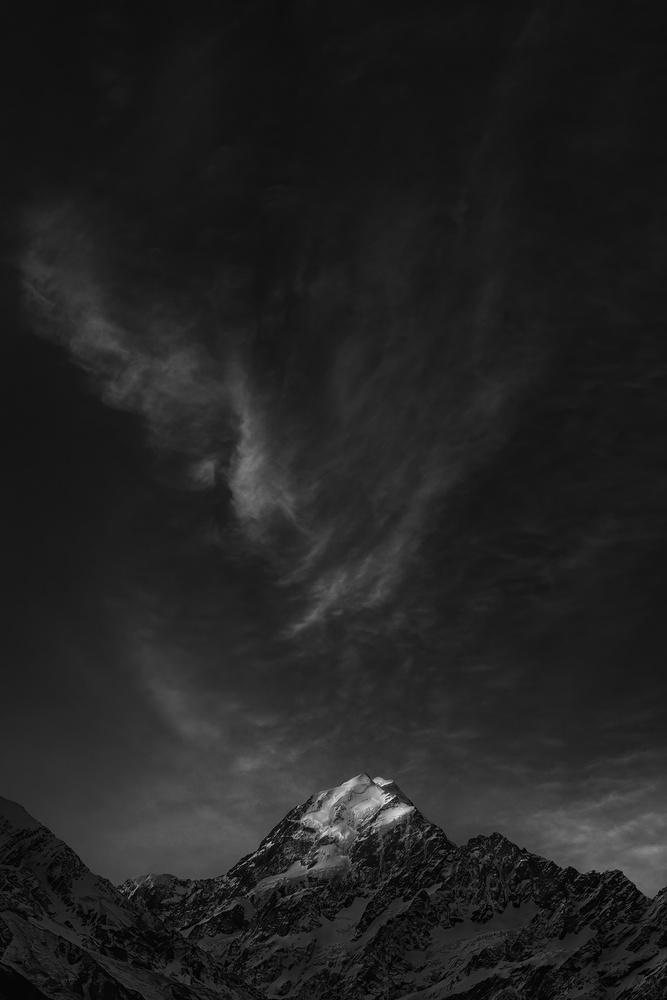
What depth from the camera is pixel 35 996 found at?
195 meters
